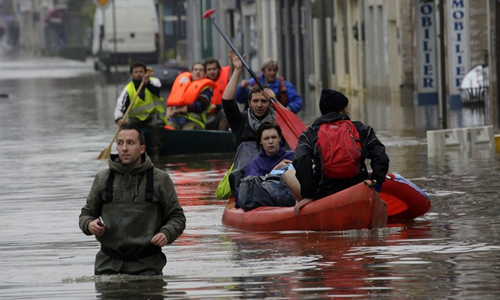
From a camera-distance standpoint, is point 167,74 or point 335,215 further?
point 167,74

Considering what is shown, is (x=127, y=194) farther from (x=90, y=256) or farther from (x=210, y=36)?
(x=210, y=36)

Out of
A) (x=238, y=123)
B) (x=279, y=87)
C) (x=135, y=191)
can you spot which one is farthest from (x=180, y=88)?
(x=135, y=191)

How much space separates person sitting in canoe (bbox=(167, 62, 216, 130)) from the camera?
2158 centimetres

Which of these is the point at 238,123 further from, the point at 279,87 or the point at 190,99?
the point at 190,99

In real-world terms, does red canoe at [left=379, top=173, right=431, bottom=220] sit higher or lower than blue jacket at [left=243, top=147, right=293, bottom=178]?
lower

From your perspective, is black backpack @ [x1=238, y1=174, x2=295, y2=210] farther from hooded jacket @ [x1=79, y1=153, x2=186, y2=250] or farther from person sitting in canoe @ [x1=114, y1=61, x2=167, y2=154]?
person sitting in canoe @ [x1=114, y1=61, x2=167, y2=154]

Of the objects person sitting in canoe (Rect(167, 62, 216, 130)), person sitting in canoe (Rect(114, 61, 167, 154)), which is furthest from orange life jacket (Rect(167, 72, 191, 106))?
person sitting in canoe (Rect(114, 61, 167, 154))

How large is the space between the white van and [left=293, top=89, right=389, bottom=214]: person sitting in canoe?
166 ft

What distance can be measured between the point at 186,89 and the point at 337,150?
10.9m

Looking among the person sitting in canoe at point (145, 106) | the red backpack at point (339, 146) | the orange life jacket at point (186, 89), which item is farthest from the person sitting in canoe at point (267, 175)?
the person sitting in canoe at point (145, 106)

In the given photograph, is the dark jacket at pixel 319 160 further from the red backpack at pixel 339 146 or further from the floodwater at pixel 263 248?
the floodwater at pixel 263 248

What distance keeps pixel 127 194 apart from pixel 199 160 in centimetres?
1256

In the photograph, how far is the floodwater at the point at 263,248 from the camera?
343 inches

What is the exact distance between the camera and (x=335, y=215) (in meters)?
11.5
